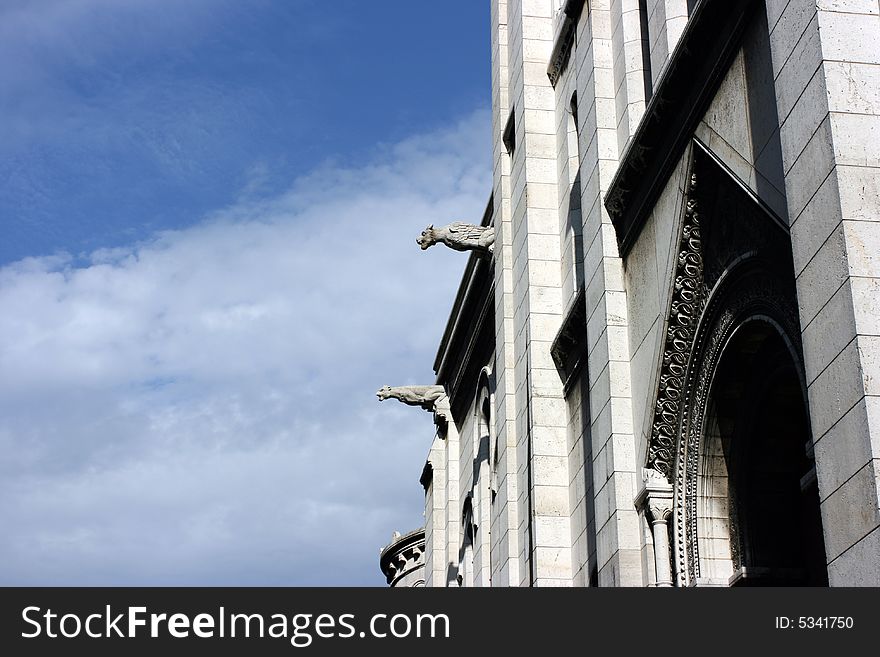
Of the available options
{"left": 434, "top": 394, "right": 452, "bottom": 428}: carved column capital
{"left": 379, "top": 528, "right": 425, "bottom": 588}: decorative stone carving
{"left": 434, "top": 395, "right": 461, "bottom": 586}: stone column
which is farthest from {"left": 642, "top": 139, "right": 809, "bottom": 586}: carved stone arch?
{"left": 379, "top": 528, "right": 425, "bottom": 588}: decorative stone carving

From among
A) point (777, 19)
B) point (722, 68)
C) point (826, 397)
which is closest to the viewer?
point (826, 397)

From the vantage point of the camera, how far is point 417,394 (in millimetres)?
41281

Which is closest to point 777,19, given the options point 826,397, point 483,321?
point 826,397

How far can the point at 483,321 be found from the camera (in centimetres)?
3588

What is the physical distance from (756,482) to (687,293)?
A: 2554 millimetres

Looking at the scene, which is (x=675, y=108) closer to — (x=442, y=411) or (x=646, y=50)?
(x=646, y=50)

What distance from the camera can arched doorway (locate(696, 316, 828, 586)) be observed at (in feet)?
61.7

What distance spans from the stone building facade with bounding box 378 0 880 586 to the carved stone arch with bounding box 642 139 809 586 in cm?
3

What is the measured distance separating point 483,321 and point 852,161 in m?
22.7

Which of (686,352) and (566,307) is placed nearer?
(686,352)

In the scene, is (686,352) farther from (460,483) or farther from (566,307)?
(460,483)

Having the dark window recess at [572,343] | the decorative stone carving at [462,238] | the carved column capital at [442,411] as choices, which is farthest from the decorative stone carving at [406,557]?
the dark window recess at [572,343]

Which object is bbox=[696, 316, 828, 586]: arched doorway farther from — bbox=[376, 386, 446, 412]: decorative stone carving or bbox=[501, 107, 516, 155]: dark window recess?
bbox=[376, 386, 446, 412]: decorative stone carving
